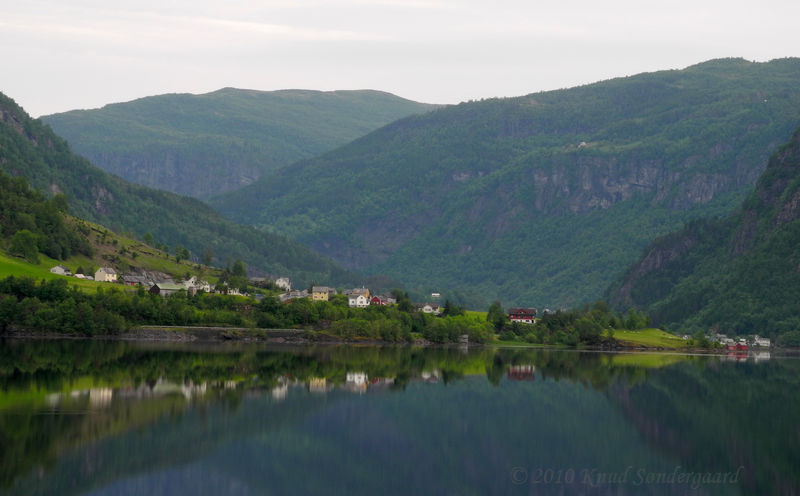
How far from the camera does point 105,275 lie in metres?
175

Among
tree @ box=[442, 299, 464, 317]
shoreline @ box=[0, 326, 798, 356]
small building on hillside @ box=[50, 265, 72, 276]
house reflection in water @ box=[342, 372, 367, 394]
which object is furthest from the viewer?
tree @ box=[442, 299, 464, 317]

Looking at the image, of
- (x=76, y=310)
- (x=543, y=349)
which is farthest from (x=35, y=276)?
(x=543, y=349)

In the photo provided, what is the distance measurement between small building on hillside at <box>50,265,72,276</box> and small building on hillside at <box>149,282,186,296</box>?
11.4 meters

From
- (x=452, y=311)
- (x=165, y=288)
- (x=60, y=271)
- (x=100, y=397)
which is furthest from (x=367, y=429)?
(x=452, y=311)

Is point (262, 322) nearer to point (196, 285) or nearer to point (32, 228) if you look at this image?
point (196, 285)

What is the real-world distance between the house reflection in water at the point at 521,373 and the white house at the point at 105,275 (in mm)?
71996

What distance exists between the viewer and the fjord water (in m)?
58.4

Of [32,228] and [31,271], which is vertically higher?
[32,228]

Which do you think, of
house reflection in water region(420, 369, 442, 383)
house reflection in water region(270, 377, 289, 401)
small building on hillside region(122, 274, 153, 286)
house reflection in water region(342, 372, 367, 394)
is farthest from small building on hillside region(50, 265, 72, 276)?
house reflection in water region(270, 377, 289, 401)

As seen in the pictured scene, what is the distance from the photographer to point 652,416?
8450cm

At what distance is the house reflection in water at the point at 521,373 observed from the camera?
110250 mm

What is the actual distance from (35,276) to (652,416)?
9321cm

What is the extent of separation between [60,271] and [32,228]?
15.4 metres

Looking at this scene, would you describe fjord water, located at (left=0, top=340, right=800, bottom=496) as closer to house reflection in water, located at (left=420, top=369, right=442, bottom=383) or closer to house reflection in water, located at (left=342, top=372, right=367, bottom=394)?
house reflection in water, located at (left=420, top=369, right=442, bottom=383)
